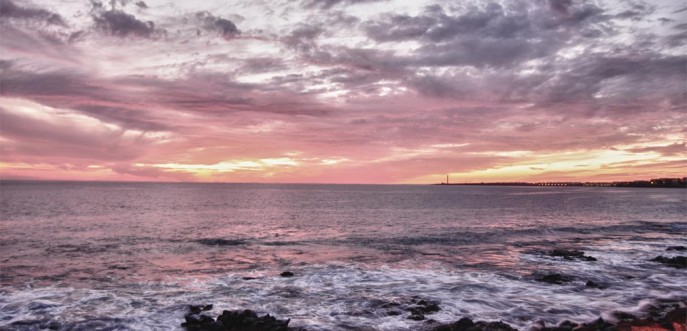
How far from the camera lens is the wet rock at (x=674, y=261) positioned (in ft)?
102

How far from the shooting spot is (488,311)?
20375 mm

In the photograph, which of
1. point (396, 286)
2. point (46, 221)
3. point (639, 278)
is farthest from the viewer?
point (46, 221)

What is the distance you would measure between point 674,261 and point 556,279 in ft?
41.8

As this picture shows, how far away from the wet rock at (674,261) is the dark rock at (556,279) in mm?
10243

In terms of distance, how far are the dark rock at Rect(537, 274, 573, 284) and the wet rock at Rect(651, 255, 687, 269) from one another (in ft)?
33.6

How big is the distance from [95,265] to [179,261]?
5.76 meters

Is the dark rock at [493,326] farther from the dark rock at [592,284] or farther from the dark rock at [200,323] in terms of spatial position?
the dark rock at [592,284]

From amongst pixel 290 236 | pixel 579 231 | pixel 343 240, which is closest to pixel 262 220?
pixel 290 236

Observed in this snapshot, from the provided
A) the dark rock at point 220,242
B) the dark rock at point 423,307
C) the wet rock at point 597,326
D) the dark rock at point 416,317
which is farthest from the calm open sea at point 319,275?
the wet rock at point 597,326

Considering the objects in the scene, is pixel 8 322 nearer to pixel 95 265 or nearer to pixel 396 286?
pixel 95 265

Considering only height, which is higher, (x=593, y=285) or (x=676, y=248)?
(x=676, y=248)

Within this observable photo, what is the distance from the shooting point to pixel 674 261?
32.2 metres

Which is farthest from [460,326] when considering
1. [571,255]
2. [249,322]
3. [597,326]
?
[571,255]

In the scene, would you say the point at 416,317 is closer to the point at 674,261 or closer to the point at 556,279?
the point at 556,279
